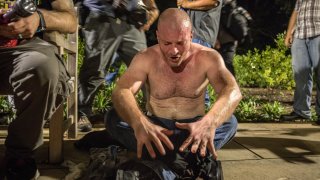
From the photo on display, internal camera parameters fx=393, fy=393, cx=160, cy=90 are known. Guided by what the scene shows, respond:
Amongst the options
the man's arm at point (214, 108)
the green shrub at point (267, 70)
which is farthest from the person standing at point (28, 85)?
the green shrub at point (267, 70)

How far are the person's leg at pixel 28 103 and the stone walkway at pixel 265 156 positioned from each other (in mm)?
387

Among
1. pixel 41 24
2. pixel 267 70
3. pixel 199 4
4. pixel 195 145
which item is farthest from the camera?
pixel 267 70

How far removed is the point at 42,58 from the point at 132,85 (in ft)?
2.01

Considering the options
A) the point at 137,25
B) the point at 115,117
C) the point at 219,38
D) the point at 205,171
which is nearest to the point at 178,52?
the point at 115,117

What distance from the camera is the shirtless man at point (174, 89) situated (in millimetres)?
2430

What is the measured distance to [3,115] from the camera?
4648mm

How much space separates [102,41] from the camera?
4.27 meters

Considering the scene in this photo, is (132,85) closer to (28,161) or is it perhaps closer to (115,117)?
(115,117)

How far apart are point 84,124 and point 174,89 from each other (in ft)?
5.78

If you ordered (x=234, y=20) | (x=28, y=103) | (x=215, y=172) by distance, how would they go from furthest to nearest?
(x=234, y=20)
(x=28, y=103)
(x=215, y=172)

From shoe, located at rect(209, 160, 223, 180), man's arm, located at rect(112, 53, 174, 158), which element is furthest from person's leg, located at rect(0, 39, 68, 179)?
shoe, located at rect(209, 160, 223, 180)

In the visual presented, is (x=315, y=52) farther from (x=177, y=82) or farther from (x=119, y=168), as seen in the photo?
(x=119, y=168)

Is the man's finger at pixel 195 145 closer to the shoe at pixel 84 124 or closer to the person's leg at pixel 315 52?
the shoe at pixel 84 124

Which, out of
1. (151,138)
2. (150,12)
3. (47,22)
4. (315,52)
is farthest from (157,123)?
(315,52)
